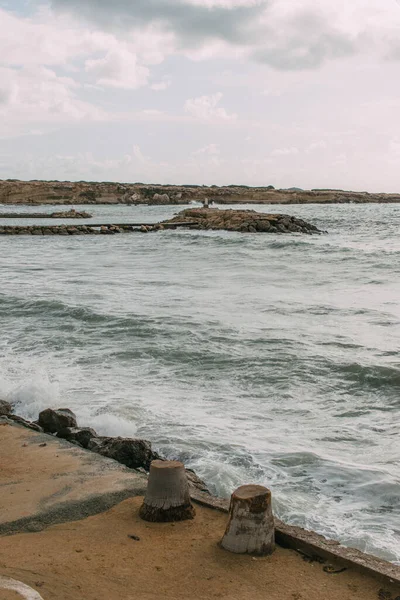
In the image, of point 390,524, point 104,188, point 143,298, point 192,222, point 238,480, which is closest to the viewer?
point 390,524

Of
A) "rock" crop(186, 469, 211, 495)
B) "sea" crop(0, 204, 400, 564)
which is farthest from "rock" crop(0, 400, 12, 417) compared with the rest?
"rock" crop(186, 469, 211, 495)

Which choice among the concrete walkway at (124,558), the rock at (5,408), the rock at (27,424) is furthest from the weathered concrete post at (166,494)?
the rock at (5,408)

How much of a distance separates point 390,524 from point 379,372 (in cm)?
499

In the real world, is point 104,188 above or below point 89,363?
above

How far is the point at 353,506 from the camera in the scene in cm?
644

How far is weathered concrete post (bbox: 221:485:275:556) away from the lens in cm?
465

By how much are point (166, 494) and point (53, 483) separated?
1386 mm

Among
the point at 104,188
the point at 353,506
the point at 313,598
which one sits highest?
the point at 104,188

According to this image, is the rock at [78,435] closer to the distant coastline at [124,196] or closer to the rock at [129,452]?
the rock at [129,452]

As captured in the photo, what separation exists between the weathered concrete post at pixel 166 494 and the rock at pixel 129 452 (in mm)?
1628

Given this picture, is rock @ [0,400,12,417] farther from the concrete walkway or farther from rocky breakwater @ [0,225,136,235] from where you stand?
rocky breakwater @ [0,225,136,235]

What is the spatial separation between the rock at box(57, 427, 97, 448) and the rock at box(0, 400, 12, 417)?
1107 mm

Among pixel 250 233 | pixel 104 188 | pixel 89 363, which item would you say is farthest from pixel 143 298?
pixel 104 188

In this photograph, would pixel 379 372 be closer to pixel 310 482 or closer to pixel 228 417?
pixel 228 417
